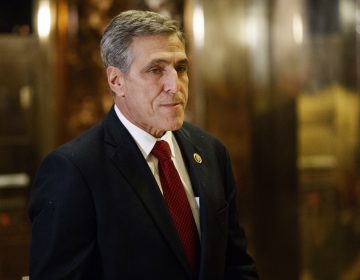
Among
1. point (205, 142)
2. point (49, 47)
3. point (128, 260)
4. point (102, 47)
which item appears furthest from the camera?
point (49, 47)

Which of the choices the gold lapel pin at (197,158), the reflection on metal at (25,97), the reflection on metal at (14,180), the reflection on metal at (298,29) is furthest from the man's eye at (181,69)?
the reflection on metal at (298,29)

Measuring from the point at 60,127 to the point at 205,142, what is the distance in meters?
1.78

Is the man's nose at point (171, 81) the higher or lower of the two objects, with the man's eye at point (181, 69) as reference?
lower

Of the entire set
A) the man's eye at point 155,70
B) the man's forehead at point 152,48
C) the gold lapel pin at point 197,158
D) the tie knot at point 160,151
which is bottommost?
the gold lapel pin at point 197,158

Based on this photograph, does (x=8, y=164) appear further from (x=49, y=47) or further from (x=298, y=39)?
(x=298, y=39)

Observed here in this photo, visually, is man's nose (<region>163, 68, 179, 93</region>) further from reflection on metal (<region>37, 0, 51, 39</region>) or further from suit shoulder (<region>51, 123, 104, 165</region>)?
reflection on metal (<region>37, 0, 51, 39</region>)

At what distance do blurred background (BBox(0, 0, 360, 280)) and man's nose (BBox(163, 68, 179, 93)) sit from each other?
191cm

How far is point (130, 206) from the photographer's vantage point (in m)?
1.55

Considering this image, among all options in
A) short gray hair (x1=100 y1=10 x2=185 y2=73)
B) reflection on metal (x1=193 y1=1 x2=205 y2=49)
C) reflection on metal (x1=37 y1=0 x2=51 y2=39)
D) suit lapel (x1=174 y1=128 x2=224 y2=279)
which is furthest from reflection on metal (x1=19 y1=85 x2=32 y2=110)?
short gray hair (x1=100 y1=10 x2=185 y2=73)

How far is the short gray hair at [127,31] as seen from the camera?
1567mm

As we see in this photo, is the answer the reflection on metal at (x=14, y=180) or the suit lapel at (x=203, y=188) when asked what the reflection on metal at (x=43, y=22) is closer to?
the reflection on metal at (x=14, y=180)

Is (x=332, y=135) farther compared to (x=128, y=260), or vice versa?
(x=332, y=135)

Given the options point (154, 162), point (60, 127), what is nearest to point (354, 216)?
point (60, 127)

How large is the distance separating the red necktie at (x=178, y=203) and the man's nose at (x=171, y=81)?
0.59ft
